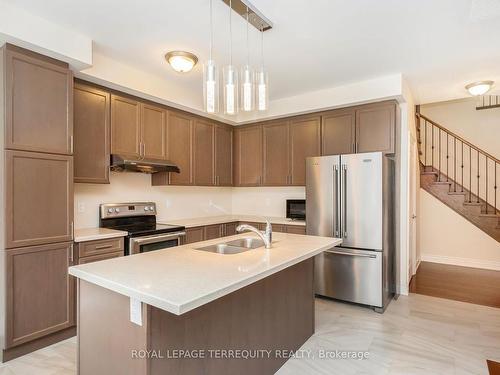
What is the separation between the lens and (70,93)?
2621 mm

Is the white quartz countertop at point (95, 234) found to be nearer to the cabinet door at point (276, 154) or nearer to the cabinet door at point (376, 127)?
the cabinet door at point (276, 154)

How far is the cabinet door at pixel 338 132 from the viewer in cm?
383

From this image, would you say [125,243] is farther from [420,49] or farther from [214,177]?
[420,49]

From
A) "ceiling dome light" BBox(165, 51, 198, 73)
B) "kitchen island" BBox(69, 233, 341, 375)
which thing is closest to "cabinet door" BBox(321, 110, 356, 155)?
"ceiling dome light" BBox(165, 51, 198, 73)

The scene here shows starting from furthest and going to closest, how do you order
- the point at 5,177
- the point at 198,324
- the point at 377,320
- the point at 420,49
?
the point at 377,320, the point at 420,49, the point at 5,177, the point at 198,324

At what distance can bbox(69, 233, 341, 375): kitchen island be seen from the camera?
1304mm

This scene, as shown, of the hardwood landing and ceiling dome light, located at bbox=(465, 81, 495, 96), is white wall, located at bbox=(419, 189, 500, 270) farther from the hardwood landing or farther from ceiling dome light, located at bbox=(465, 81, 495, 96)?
ceiling dome light, located at bbox=(465, 81, 495, 96)

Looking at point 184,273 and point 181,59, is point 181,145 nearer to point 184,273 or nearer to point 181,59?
point 181,59

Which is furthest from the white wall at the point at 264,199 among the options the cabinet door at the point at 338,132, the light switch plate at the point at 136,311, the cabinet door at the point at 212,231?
the light switch plate at the point at 136,311

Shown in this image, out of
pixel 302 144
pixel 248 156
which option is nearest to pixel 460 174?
pixel 302 144

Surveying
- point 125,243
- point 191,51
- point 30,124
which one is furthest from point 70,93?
point 125,243

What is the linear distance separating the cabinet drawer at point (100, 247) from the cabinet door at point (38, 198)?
0.16 metres

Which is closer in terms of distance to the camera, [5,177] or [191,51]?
[5,177]

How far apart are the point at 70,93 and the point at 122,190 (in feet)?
4.39
